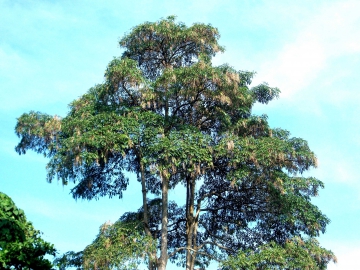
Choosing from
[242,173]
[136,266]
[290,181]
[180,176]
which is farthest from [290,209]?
[136,266]

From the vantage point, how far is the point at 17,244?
10602 mm

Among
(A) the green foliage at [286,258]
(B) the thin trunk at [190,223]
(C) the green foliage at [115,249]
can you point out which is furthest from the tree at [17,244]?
(B) the thin trunk at [190,223]

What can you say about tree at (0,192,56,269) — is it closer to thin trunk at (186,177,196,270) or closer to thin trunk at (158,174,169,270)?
thin trunk at (158,174,169,270)

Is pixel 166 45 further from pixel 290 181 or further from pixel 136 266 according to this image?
pixel 136 266

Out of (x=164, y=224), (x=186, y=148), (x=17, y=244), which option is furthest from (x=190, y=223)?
(x=17, y=244)

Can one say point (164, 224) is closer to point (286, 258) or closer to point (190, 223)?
point (190, 223)

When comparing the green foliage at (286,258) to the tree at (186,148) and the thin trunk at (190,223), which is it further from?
the thin trunk at (190,223)

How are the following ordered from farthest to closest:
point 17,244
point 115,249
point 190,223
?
1. point 190,223
2. point 115,249
3. point 17,244

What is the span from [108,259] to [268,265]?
16.7 feet

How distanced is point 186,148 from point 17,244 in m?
8.95

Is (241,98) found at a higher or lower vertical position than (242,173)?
higher

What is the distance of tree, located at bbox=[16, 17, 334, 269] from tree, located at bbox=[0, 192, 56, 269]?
702cm

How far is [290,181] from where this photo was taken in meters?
19.6

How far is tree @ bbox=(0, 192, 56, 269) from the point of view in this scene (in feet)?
34.6
